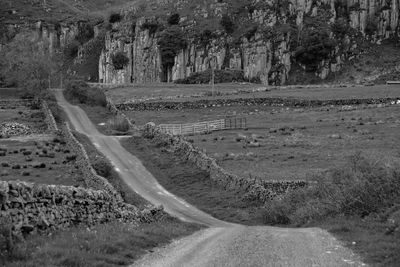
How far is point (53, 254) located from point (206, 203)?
2976 cm

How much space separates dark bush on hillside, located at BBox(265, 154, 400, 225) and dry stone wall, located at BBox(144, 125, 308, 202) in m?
4.71

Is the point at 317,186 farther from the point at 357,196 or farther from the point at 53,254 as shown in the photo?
the point at 53,254

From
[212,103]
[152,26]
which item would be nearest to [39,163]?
[212,103]

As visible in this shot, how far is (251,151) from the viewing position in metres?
58.4

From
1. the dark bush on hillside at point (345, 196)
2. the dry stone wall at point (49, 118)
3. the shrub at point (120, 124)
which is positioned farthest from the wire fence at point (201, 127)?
the dark bush on hillside at point (345, 196)

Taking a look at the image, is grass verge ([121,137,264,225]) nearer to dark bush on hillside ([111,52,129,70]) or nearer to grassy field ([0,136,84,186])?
grassy field ([0,136,84,186])

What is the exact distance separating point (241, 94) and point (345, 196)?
87.6 meters

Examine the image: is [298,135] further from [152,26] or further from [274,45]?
[152,26]

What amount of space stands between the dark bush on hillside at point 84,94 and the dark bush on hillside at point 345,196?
3294 inches

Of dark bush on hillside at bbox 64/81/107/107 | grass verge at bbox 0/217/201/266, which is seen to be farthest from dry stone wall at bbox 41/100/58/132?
grass verge at bbox 0/217/201/266

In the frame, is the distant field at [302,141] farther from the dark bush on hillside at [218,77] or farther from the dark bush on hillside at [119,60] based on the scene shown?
the dark bush on hillside at [119,60]

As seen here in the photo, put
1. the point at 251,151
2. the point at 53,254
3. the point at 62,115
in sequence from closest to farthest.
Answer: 1. the point at 53,254
2. the point at 251,151
3. the point at 62,115

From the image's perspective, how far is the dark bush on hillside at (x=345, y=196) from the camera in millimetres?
23703

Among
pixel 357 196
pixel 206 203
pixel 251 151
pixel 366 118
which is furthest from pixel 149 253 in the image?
pixel 366 118
